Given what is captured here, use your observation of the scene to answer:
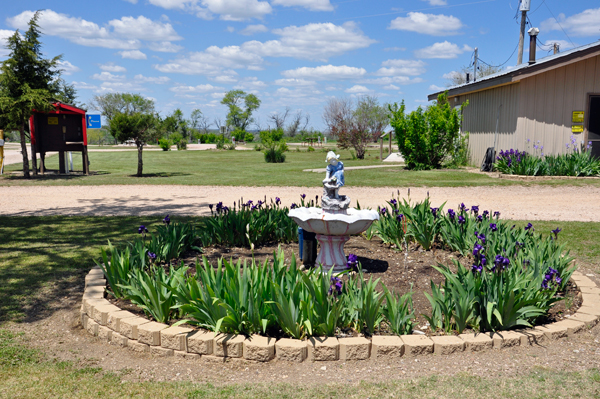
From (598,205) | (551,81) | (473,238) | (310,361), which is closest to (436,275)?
(473,238)

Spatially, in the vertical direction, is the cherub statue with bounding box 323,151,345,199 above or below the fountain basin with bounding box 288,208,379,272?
above

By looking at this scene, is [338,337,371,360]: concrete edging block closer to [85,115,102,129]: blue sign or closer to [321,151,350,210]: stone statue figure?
[321,151,350,210]: stone statue figure

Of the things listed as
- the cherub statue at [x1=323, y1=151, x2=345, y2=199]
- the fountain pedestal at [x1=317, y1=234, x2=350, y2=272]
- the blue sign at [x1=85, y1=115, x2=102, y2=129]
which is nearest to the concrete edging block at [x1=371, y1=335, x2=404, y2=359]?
the fountain pedestal at [x1=317, y1=234, x2=350, y2=272]

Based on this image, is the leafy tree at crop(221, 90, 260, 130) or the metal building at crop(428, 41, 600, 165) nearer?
the metal building at crop(428, 41, 600, 165)

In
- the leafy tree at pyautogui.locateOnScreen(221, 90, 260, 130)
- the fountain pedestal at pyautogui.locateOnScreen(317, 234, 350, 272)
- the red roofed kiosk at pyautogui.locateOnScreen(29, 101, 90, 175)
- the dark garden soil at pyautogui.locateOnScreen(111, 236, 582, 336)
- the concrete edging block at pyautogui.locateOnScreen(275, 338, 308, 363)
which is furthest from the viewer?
the leafy tree at pyautogui.locateOnScreen(221, 90, 260, 130)

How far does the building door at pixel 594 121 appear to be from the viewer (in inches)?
586

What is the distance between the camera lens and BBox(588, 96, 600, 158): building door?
1488cm

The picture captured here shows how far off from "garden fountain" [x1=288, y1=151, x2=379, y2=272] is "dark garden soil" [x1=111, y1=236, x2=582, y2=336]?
0.38m

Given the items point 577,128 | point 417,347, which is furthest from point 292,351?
point 577,128

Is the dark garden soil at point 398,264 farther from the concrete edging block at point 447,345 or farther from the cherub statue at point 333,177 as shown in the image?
the cherub statue at point 333,177

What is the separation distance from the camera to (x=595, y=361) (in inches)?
136

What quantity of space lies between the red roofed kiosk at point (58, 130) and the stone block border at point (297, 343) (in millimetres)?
14688

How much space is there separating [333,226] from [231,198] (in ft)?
22.5

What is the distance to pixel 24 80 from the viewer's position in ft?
49.1
